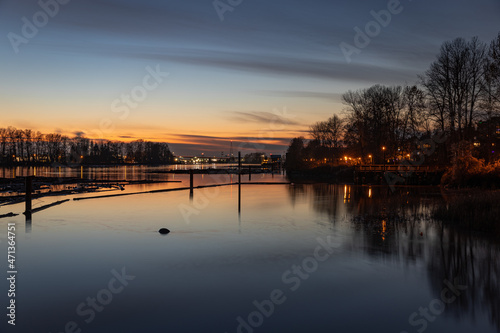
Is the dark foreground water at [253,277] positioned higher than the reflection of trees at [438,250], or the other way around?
the reflection of trees at [438,250]

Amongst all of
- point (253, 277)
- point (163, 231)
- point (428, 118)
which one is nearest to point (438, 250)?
point (253, 277)

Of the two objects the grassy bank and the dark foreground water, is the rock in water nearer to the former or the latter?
the dark foreground water

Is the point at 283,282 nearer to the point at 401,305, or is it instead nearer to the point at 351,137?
the point at 401,305

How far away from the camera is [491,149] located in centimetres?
5241

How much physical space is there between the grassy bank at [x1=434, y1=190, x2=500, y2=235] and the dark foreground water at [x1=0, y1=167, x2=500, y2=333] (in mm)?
1479

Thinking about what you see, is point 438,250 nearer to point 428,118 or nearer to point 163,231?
point 163,231

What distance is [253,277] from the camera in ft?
44.8

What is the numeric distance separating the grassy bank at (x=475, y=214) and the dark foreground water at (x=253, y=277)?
4.85 ft

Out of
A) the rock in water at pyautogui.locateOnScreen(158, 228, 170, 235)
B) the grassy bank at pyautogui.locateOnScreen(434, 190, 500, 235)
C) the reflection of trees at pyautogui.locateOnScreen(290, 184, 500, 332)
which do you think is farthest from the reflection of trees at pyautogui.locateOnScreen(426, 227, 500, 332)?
the rock in water at pyautogui.locateOnScreen(158, 228, 170, 235)

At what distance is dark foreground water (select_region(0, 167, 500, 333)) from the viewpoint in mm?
10086

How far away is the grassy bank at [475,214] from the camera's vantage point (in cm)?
2122

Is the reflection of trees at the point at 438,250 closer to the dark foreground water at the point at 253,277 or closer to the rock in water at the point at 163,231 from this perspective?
the dark foreground water at the point at 253,277

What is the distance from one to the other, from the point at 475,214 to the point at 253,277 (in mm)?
15096

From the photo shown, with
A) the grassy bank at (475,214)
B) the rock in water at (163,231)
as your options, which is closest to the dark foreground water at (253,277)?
the rock in water at (163,231)
